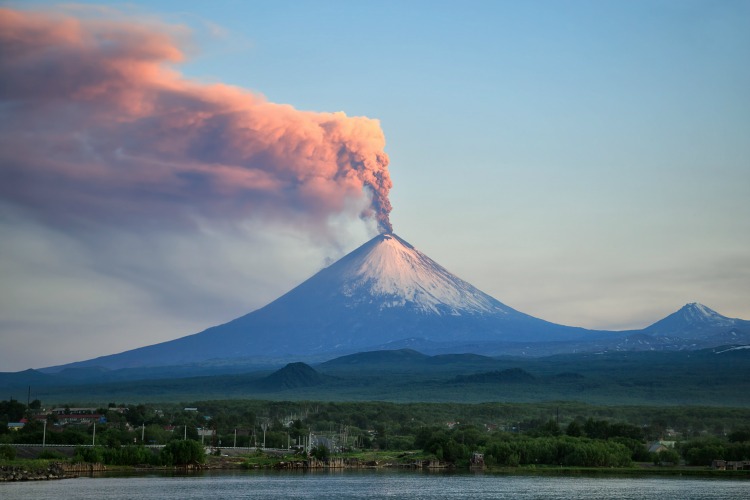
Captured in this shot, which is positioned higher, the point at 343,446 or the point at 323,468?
the point at 343,446

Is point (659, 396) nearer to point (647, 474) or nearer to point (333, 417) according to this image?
point (333, 417)

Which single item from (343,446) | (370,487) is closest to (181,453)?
(370,487)

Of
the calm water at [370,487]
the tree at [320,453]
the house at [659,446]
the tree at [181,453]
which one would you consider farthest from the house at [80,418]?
the house at [659,446]

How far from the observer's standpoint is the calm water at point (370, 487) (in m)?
65.9

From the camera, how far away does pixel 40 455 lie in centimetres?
8538

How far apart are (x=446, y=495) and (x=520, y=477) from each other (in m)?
17.6

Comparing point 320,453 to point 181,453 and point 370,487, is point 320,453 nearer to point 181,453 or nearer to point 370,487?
point 181,453

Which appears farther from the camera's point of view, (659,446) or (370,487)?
(659,446)

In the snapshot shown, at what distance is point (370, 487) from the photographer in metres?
72.3

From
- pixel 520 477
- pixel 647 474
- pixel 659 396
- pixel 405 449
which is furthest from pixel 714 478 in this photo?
pixel 659 396

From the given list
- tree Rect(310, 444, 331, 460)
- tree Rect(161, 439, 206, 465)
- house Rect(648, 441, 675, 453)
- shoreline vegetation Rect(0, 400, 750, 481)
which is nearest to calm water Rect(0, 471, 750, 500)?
tree Rect(161, 439, 206, 465)

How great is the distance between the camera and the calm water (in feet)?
216

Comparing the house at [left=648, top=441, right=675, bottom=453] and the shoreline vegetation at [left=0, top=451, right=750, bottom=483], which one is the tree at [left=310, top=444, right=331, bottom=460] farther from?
the house at [left=648, top=441, right=675, bottom=453]

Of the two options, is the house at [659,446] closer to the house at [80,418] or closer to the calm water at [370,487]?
the calm water at [370,487]
